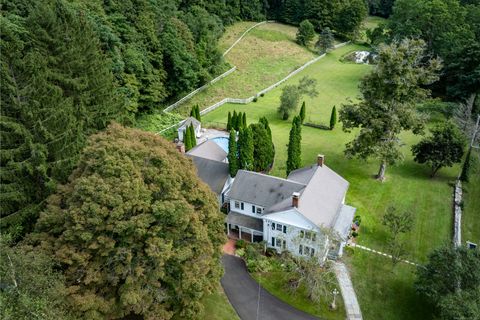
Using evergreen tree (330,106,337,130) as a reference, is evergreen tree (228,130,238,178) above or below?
above

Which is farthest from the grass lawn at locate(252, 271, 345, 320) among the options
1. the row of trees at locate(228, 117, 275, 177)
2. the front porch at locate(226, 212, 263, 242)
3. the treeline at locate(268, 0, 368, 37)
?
the treeline at locate(268, 0, 368, 37)

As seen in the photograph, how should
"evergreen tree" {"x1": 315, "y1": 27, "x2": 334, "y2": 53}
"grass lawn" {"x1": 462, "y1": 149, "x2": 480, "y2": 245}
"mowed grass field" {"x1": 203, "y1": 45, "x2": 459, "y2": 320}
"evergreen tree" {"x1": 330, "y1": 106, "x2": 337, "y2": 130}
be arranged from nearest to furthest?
"mowed grass field" {"x1": 203, "y1": 45, "x2": 459, "y2": 320} < "grass lawn" {"x1": 462, "y1": 149, "x2": 480, "y2": 245} < "evergreen tree" {"x1": 330, "y1": 106, "x2": 337, "y2": 130} < "evergreen tree" {"x1": 315, "y1": 27, "x2": 334, "y2": 53}

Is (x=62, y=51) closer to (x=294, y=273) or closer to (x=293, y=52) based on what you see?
(x=294, y=273)

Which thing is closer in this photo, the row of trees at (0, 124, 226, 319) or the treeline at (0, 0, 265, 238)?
the row of trees at (0, 124, 226, 319)

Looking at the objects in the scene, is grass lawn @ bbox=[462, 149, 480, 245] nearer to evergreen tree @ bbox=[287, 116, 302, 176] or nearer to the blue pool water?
evergreen tree @ bbox=[287, 116, 302, 176]

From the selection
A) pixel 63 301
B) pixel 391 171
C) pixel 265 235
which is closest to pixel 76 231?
pixel 63 301

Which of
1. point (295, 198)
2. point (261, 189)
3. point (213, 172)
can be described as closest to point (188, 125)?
point (213, 172)

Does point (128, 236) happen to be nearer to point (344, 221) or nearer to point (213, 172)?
point (213, 172)
